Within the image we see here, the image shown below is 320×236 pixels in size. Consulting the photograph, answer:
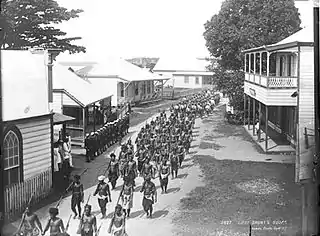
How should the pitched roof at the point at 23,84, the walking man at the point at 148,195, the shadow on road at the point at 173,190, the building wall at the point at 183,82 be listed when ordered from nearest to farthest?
the pitched roof at the point at 23,84
the walking man at the point at 148,195
the shadow on road at the point at 173,190
the building wall at the point at 183,82

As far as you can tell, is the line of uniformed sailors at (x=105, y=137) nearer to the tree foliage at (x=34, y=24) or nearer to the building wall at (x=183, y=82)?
the building wall at (x=183, y=82)

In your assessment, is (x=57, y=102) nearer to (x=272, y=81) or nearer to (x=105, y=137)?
(x=105, y=137)

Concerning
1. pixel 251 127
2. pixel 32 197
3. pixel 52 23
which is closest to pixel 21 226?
pixel 32 197

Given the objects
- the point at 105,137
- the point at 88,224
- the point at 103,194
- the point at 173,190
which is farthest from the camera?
the point at 105,137

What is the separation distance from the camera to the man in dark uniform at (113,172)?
4.05m

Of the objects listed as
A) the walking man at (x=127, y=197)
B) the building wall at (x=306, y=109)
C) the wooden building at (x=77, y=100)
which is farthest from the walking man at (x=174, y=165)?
the building wall at (x=306, y=109)

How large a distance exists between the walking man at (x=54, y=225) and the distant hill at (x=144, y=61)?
162cm

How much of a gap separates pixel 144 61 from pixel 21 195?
1810mm

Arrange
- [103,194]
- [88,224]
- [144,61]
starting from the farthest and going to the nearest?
[144,61], [103,194], [88,224]

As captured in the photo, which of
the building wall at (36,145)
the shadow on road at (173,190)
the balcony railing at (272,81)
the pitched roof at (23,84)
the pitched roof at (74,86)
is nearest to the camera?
→ the pitched roof at (23,84)

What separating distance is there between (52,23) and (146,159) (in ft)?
4.91

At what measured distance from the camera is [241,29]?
4387 millimetres

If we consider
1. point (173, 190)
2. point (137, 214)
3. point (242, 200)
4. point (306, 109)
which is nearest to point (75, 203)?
point (137, 214)

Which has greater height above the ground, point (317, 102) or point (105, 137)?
point (317, 102)
